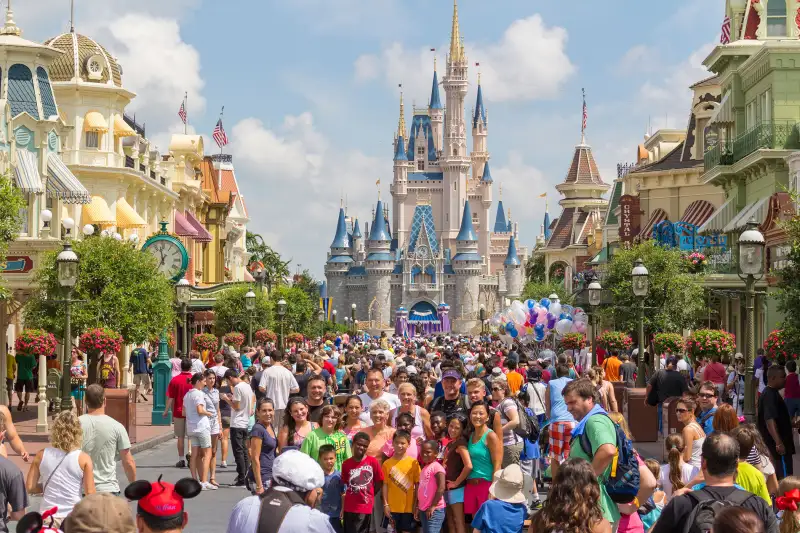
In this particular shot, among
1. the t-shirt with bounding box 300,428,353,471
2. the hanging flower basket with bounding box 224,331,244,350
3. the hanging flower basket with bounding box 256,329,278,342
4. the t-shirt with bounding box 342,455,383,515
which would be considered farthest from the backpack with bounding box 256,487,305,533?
the hanging flower basket with bounding box 256,329,278,342

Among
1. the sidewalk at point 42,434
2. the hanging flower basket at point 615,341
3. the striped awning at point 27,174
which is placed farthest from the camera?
the hanging flower basket at point 615,341

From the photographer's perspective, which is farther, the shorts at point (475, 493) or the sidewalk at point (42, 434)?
the sidewalk at point (42, 434)

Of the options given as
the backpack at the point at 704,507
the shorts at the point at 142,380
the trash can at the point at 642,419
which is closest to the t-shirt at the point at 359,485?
the backpack at the point at 704,507

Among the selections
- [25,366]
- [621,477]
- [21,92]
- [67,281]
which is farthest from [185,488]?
[21,92]

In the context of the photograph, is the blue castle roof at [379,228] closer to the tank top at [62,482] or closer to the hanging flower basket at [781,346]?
the hanging flower basket at [781,346]

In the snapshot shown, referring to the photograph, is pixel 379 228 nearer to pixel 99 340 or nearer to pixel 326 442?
pixel 99 340

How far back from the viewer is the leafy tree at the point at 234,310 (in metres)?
44.2

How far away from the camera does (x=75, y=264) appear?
1895cm

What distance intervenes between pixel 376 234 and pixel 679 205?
119 metres

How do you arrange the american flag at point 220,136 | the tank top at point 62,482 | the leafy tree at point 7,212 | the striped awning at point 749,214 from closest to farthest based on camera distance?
the tank top at point 62,482 → the leafy tree at point 7,212 → the striped awning at point 749,214 → the american flag at point 220,136

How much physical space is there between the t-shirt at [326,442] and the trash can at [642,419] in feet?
38.4

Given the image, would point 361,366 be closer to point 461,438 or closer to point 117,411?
point 117,411

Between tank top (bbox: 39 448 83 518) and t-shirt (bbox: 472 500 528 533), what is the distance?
2.59 meters

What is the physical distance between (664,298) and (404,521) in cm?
2479
